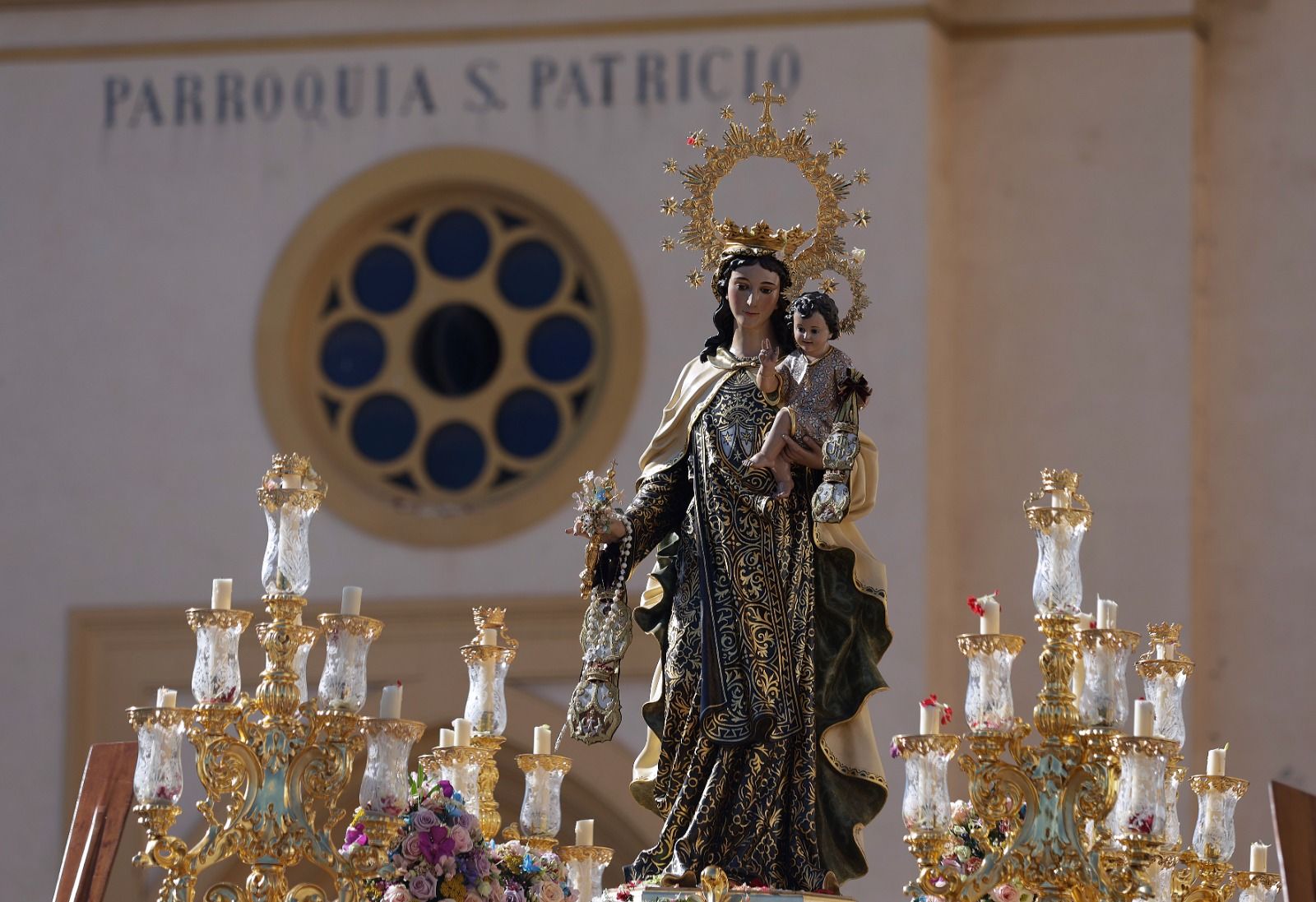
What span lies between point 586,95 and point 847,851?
7150 millimetres

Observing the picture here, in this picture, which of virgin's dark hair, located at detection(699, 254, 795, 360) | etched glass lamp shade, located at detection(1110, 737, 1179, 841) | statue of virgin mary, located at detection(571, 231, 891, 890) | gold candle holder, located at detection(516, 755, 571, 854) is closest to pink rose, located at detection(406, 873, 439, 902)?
gold candle holder, located at detection(516, 755, 571, 854)

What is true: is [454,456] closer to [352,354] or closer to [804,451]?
[352,354]

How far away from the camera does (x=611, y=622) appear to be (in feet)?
31.0

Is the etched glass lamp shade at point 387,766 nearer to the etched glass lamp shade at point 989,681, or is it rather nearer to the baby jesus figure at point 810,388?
the baby jesus figure at point 810,388

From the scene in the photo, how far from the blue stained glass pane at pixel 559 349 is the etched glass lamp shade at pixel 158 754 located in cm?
684

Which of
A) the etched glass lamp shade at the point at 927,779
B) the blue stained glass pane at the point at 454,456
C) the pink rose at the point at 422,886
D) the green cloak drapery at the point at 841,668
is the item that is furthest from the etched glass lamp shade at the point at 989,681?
the blue stained glass pane at the point at 454,456

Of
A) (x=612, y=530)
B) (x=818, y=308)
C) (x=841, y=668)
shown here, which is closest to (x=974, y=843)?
(x=841, y=668)

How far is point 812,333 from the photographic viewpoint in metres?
9.32

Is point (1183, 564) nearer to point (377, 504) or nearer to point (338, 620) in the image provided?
point (377, 504)

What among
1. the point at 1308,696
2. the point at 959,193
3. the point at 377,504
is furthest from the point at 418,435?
the point at 1308,696

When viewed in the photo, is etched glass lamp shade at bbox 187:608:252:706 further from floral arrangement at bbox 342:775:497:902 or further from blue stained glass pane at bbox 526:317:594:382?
blue stained glass pane at bbox 526:317:594:382

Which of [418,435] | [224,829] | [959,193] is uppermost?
[959,193]

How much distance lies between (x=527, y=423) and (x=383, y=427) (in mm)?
759

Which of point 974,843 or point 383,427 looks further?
point 383,427
